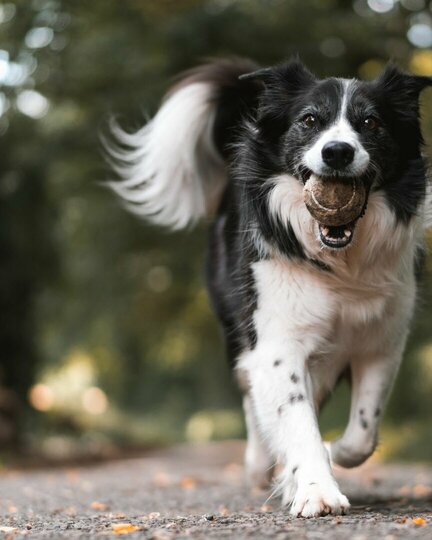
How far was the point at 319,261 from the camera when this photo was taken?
4.65 m

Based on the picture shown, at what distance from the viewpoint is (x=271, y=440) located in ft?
15.2

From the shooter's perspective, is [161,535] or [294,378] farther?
[294,378]

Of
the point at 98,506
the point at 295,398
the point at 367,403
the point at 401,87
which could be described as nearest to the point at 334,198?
Answer: the point at 401,87

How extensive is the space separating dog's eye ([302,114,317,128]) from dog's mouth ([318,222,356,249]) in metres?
0.45

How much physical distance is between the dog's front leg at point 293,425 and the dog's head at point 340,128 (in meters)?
0.60

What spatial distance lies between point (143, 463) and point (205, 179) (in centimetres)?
557

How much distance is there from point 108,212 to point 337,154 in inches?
320

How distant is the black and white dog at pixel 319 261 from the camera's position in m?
4.37

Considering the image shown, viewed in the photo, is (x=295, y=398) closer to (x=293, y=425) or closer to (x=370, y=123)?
(x=293, y=425)

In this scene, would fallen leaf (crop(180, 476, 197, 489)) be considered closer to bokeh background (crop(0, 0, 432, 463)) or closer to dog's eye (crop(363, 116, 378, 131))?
bokeh background (crop(0, 0, 432, 463))

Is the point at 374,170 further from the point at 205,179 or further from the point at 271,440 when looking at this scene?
the point at 205,179

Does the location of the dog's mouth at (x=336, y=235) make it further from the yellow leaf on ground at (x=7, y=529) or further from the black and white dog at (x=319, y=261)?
the yellow leaf on ground at (x=7, y=529)

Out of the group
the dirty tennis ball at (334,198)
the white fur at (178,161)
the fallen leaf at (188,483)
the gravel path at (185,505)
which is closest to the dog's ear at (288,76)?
the dirty tennis ball at (334,198)

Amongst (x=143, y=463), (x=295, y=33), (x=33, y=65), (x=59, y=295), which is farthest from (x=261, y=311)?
(x=59, y=295)
